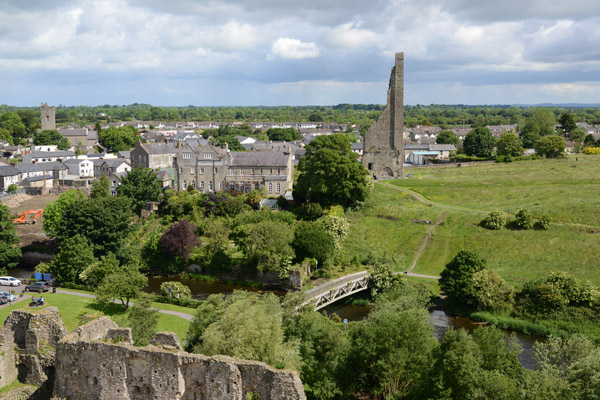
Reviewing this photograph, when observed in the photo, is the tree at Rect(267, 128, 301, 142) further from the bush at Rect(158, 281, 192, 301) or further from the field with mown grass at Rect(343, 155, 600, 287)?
the bush at Rect(158, 281, 192, 301)

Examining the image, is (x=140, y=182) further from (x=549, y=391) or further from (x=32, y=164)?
(x=549, y=391)

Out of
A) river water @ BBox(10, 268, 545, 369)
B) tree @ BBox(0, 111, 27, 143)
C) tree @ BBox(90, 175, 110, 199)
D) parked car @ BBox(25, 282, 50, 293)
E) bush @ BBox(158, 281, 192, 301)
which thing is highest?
tree @ BBox(0, 111, 27, 143)

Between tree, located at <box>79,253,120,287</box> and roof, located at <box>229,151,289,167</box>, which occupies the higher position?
roof, located at <box>229,151,289,167</box>

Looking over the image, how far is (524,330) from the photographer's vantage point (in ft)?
145

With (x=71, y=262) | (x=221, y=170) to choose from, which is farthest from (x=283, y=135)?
(x=71, y=262)

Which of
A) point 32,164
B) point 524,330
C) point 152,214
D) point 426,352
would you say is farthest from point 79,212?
point 32,164

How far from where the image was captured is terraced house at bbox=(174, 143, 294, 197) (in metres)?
82.2

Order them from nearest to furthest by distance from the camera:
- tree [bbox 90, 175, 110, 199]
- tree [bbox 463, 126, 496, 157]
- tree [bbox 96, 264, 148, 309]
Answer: tree [bbox 96, 264, 148, 309] < tree [bbox 90, 175, 110, 199] < tree [bbox 463, 126, 496, 157]

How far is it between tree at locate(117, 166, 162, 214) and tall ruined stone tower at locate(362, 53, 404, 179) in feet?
120

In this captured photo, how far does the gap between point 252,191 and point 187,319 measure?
125 ft

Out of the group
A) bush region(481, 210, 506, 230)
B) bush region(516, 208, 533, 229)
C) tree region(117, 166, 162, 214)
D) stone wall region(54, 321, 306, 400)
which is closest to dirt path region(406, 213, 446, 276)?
bush region(481, 210, 506, 230)

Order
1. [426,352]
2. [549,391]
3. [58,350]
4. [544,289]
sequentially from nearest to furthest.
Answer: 1. [58,350]
2. [549,391]
3. [426,352]
4. [544,289]

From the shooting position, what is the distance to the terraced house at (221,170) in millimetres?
82250

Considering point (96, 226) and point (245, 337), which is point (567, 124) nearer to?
point (96, 226)
